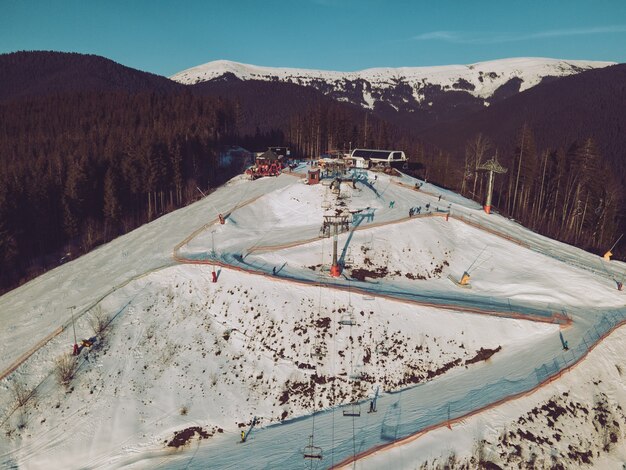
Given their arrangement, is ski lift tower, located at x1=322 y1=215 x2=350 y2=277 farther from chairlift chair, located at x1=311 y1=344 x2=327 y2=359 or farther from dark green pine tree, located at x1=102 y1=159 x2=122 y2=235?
dark green pine tree, located at x1=102 y1=159 x2=122 y2=235

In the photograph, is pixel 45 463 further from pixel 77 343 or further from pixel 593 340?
pixel 593 340

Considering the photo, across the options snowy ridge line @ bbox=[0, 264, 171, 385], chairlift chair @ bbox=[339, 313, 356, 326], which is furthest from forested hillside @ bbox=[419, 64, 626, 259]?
snowy ridge line @ bbox=[0, 264, 171, 385]

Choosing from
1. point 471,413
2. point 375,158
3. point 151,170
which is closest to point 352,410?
point 471,413

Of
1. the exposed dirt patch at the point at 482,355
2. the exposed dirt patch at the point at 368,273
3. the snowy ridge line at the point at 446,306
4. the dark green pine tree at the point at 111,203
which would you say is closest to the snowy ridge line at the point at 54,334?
the snowy ridge line at the point at 446,306

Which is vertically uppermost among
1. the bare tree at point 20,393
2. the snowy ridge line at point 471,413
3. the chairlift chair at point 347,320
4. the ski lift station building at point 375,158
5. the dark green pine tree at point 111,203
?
the ski lift station building at point 375,158

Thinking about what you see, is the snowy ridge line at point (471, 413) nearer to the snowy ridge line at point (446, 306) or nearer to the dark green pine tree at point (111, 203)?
the snowy ridge line at point (446, 306)
